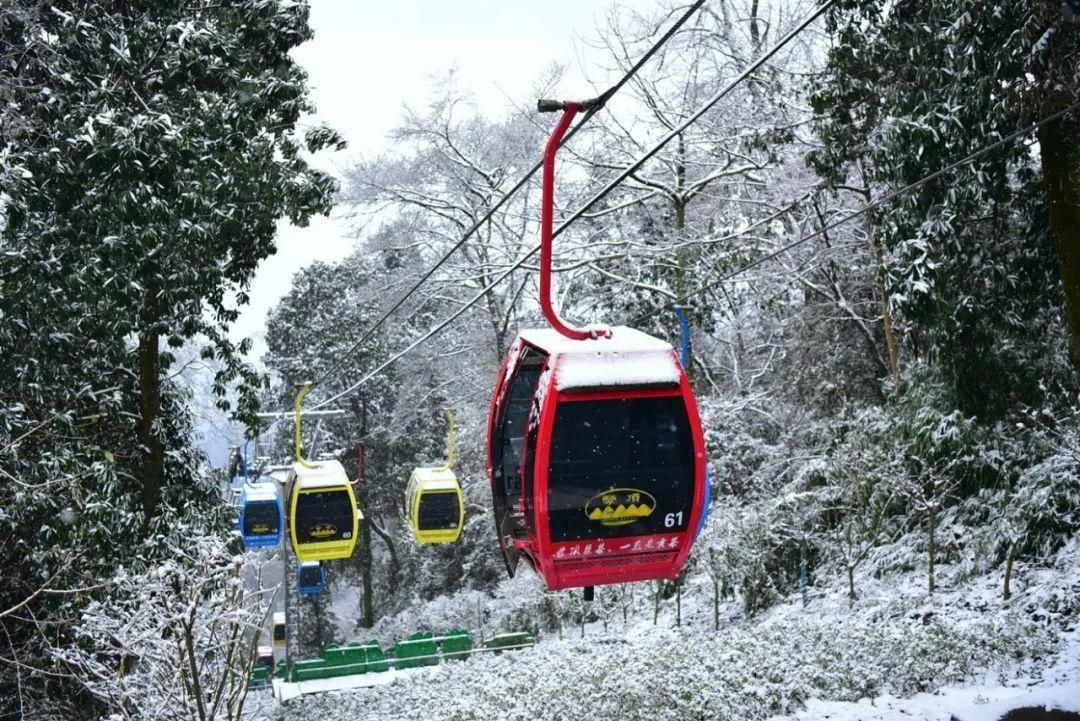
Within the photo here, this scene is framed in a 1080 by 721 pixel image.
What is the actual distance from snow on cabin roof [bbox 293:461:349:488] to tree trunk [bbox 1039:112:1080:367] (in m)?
10.8

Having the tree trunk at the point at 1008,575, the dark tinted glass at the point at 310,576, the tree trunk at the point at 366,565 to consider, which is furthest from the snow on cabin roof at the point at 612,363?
the tree trunk at the point at 366,565

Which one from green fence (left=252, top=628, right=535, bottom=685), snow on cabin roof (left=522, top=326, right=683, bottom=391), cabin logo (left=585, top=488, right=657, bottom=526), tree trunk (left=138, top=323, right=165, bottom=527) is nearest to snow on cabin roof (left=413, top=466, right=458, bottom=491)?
green fence (left=252, top=628, right=535, bottom=685)

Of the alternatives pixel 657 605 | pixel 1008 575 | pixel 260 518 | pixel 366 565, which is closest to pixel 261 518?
pixel 260 518

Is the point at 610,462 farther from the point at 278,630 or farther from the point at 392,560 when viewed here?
the point at 278,630

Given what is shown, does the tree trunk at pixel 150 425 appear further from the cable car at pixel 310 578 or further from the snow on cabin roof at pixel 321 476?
the cable car at pixel 310 578

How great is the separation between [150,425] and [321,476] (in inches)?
147

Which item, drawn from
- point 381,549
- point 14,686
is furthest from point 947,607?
point 381,549

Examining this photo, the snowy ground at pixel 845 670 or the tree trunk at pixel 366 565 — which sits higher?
the snowy ground at pixel 845 670

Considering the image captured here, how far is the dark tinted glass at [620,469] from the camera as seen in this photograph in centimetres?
703

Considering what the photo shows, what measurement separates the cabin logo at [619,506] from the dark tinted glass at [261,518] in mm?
11076

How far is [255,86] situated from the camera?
1234cm

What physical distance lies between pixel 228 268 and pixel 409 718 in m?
6.28

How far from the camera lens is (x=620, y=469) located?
23.5ft

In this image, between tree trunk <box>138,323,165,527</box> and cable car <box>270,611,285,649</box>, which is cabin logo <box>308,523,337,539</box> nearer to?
tree trunk <box>138,323,165,527</box>
